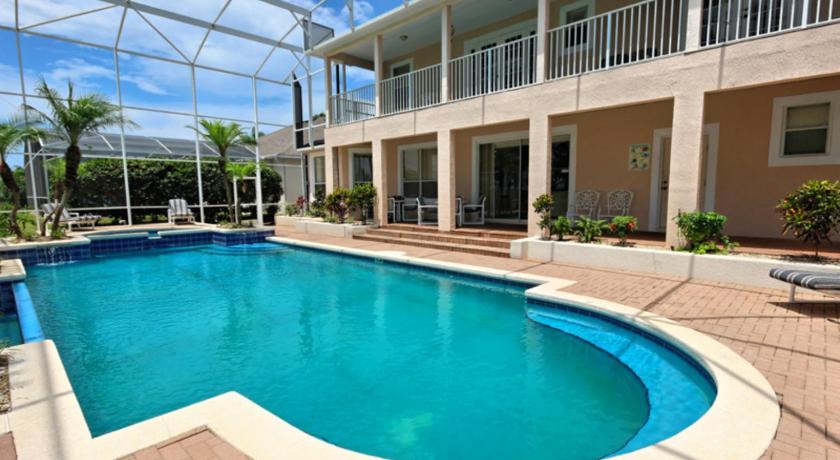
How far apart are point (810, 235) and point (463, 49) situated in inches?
392

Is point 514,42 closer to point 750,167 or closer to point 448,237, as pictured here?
point 448,237

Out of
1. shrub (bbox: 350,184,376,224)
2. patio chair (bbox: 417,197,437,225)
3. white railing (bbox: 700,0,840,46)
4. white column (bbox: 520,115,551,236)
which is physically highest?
white railing (bbox: 700,0,840,46)

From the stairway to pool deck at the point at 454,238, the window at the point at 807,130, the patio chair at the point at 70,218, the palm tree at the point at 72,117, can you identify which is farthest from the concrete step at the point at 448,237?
the patio chair at the point at 70,218

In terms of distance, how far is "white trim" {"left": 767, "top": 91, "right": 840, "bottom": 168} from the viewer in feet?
24.5

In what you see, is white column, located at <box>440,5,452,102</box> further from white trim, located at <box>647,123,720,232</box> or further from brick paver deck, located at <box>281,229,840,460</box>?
brick paver deck, located at <box>281,229,840,460</box>

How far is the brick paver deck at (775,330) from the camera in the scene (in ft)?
8.87

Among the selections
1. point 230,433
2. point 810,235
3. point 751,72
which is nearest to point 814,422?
point 230,433

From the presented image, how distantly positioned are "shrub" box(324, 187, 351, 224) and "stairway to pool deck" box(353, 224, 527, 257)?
1.19 m

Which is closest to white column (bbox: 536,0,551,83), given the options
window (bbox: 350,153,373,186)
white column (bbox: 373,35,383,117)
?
white column (bbox: 373,35,383,117)

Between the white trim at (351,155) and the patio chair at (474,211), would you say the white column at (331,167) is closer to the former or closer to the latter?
the white trim at (351,155)

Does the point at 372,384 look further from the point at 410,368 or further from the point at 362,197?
the point at 362,197

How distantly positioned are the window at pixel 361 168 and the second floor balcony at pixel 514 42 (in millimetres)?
1554

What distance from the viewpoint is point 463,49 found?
42.2 feet

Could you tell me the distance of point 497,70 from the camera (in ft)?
34.3
